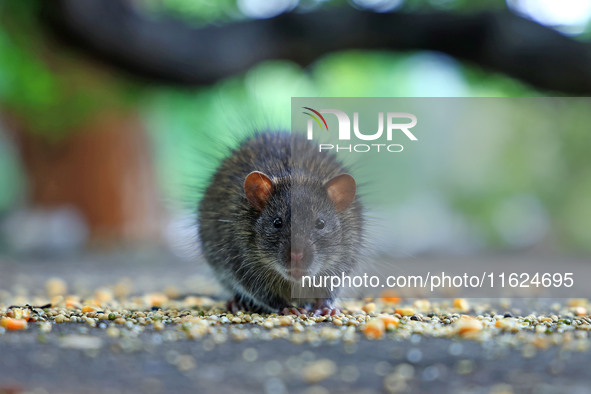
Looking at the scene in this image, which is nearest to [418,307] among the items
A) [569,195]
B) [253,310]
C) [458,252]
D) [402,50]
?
[253,310]

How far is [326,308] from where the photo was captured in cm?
487

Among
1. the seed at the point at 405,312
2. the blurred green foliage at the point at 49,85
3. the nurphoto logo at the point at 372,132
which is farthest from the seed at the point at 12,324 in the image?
the blurred green foliage at the point at 49,85

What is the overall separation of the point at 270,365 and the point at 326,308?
1.81 metres

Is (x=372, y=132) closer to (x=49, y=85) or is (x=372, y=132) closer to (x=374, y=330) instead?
(x=374, y=330)

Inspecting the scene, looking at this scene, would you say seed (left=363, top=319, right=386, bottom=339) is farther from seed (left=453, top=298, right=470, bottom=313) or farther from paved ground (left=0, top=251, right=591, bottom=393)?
seed (left=453, top=298, right=470, bottom=313)

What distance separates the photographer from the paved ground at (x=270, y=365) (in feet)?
9.07

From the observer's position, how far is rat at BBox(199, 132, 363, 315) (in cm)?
461

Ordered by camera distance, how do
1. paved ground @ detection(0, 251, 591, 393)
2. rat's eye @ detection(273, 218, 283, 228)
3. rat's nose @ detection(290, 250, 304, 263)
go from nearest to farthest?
1. paved ground @ detection(0, 251, 591, 393)
2. rat's nose @ detection(290, 250, 304, 263)
3. rat's eye @ detection(273, 218, 283, 228)

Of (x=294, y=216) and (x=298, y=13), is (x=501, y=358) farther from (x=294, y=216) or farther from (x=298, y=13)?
(x=298, y=13)

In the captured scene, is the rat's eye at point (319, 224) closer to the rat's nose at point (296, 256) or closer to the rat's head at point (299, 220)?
the rat's head at point (299, 220)

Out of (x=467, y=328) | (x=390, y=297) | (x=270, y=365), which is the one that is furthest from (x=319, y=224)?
(x=270, y=365)

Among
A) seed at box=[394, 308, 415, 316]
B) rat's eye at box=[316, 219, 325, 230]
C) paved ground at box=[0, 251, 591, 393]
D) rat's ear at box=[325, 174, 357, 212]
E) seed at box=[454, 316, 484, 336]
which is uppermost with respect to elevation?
rat's ear at box=[325, 174, 357, 212]

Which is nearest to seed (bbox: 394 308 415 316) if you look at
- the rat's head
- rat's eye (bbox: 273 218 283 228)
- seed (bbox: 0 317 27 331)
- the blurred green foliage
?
the rat's head

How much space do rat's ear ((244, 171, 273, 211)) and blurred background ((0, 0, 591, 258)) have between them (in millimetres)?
1208
